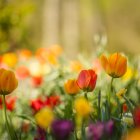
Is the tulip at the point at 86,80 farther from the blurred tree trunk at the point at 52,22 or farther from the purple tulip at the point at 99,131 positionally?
the blurred tree trunk at the point at 52,22

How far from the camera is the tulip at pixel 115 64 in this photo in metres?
1.94

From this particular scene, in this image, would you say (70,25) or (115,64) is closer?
(115,64)

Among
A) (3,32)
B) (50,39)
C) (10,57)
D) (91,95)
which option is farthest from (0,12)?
(50,39)

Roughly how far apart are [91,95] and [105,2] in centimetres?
999

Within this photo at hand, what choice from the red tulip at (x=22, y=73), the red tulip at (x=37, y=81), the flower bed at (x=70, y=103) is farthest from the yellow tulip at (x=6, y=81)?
the red tulip at (x=22, y=73)

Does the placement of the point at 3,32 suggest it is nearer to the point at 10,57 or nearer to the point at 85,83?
the point at 10,57

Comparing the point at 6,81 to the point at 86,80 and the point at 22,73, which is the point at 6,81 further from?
the point at 22,73

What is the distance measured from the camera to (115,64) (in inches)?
76.9

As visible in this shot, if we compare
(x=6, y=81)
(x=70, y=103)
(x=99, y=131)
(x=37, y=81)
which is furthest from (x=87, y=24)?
(x=99, y=131)

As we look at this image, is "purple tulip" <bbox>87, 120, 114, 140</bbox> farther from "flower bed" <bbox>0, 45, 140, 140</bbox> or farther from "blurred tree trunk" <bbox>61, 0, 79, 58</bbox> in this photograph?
"blurred tree trunk" <bbox>61, 0, 79, 58</bbox>

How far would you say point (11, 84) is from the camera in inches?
74.2

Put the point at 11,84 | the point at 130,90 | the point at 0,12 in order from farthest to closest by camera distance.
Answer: the point at 0,12
the point at 130,90
the point at 11,84

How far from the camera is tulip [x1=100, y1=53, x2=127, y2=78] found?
76.3 inches

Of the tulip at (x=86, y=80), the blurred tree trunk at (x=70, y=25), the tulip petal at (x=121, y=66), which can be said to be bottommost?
the tulip at (x=86, y=80)
